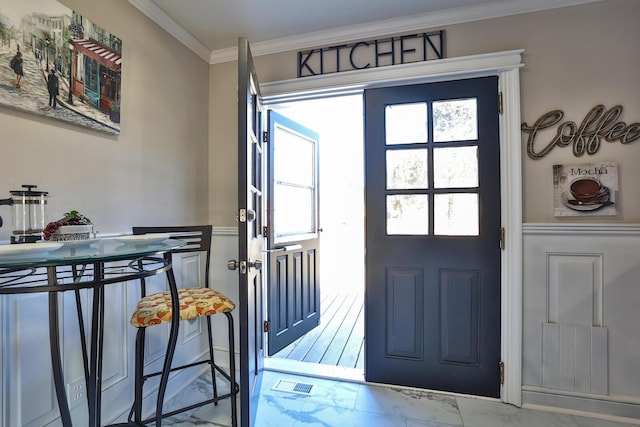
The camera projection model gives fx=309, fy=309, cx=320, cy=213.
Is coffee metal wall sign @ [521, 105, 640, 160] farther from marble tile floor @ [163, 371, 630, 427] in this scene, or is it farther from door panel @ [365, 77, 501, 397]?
marble tile floor @ [163, 371, 630, 427]

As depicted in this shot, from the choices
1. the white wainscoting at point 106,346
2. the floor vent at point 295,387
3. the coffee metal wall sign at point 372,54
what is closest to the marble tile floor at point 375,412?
the floor vent at point 295,387

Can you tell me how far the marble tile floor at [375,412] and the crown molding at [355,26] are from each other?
2.39 metres

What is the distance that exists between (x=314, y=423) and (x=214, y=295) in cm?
92

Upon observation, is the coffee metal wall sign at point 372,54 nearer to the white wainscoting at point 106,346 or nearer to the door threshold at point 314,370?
the white wainscoting at point 106,346

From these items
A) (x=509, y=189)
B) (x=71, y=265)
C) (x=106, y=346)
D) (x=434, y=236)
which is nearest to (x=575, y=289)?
(x=509, y=189)

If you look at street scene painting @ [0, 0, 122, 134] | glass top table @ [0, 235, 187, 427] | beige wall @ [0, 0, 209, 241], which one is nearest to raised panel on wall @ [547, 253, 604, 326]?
glass top table @ [0, 235, 187, 427]

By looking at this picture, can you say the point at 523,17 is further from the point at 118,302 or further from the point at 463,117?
the point at 118,302

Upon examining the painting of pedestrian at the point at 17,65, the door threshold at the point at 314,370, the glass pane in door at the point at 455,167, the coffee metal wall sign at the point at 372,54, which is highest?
the coffee metal wall sign at the point at 372,54

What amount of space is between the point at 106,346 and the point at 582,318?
2.64 meters

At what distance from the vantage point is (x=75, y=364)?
4.84 ft

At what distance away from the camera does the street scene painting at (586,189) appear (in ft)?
5.74

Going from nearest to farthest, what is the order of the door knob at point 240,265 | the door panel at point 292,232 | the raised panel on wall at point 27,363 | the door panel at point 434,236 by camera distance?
1. the raised panel on wall at point 27,363
2. the door knob at point 240,265
3. the door panel at point 434,236
4. the door panel at point 292,232

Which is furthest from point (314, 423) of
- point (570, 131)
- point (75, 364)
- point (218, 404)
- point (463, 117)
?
point (570, 131)

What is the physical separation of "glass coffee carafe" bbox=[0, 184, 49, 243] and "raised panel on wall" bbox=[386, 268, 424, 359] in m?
1.84
